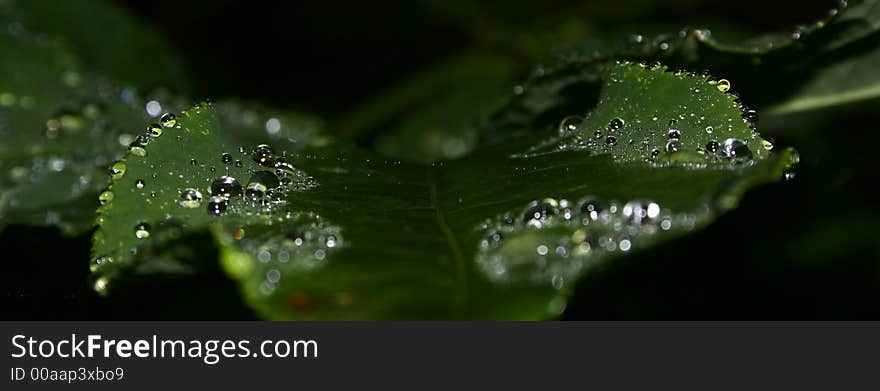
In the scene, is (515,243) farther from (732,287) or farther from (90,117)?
(90,117)

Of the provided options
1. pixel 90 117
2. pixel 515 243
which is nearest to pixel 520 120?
pixel 515 243

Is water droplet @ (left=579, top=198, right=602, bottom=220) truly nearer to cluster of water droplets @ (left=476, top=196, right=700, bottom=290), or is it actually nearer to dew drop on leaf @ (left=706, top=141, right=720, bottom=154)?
cluster of water droplets @ (left=476, top=196, right=700, bottom=290)

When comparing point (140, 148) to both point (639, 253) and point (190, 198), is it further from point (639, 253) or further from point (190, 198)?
point (639, 253)

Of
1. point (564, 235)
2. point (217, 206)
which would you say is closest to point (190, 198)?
point (217, 206)

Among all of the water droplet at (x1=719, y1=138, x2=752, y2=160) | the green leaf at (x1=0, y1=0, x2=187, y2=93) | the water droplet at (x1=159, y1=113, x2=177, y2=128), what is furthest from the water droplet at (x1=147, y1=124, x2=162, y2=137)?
the green leaf at (x1=0, y1=0, x2=187, y2=93)

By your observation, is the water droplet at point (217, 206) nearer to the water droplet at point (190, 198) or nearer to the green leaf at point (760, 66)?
the water droplet at point (190, 198)
